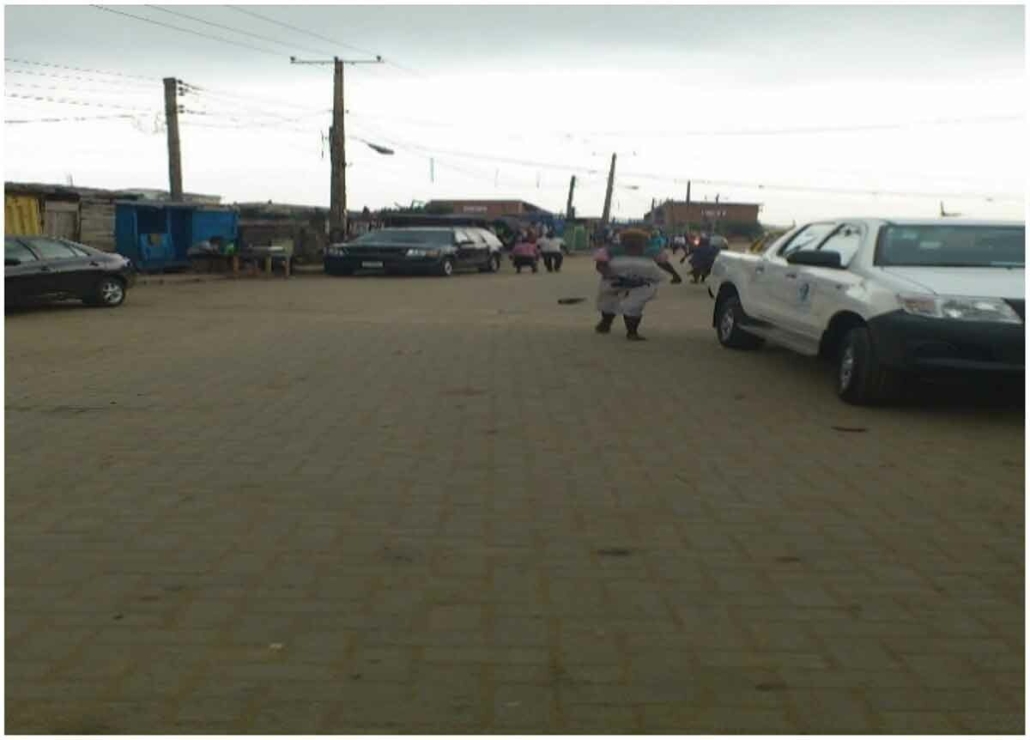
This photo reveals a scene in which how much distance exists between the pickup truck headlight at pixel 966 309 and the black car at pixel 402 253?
22.0 metres

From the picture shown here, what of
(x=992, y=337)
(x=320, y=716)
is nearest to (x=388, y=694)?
(x=320, y=716)

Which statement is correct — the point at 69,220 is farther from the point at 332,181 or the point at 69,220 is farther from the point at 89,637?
the point at 89,637

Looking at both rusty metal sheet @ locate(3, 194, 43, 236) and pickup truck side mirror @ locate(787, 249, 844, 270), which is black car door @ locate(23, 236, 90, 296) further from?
pickup truck side mirror @ locate(787, 249, 844, 270)

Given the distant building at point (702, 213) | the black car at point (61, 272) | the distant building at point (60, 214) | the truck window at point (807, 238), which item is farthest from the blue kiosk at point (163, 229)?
the distant building at point (702, 213)

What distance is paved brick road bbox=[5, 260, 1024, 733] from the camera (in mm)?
3248

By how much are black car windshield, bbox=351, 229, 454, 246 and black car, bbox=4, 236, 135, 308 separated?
459 inches

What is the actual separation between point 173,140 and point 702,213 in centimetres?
9434

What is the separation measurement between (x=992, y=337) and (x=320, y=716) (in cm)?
595

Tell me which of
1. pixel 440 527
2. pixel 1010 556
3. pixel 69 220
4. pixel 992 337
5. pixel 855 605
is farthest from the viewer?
pixel 69 220

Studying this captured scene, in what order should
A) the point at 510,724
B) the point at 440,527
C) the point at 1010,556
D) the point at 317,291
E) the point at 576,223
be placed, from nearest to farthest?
the point at 510,724 → the point at 1010,556 → the point at 440,527 → the point at 317,291 → the point at 576,223

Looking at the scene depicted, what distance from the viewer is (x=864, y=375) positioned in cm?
811

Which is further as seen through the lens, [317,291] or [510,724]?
[317,291]

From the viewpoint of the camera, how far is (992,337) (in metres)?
7.57

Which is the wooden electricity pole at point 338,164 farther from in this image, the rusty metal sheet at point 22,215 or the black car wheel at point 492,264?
the rusty metal sheet at point 22,215
